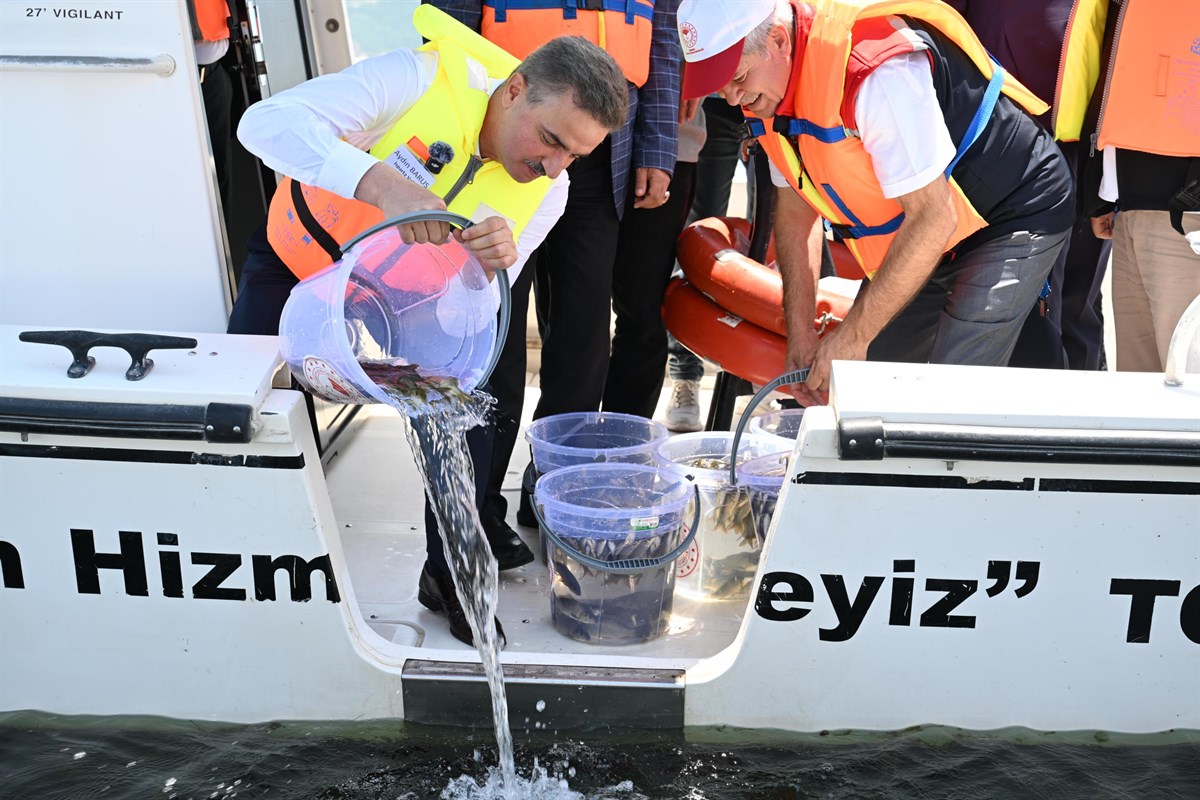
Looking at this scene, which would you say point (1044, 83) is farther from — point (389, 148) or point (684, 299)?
point (389, 148)

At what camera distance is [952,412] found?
2268 millimetres

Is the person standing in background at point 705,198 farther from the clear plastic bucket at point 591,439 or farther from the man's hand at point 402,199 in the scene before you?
the man's hand at point 402,199

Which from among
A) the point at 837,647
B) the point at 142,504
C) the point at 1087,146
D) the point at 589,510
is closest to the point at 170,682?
the point at 142,504

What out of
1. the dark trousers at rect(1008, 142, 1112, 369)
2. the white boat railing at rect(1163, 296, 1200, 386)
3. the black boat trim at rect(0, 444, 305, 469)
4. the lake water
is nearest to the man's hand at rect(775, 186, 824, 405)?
the white boat railing at rect(1163, 296, 1200, 386)

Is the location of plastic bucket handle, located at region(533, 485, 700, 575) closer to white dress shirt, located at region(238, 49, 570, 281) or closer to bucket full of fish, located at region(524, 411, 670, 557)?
bucket full of fish, located at region(524, 411, 670, 557)

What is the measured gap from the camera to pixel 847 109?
8.74 feet

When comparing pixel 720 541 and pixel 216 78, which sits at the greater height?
pixel 216 78

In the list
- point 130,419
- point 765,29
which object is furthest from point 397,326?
point 765,29

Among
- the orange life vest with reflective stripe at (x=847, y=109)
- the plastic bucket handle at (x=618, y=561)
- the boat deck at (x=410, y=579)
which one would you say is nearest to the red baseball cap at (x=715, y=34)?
the orange life vest with reflective stripe at (x=847, y=109)

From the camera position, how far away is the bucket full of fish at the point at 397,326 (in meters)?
2.25

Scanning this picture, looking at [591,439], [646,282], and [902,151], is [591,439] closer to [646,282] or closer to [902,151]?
[646,282]

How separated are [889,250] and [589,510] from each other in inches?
35.9

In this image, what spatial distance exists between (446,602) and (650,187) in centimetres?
126

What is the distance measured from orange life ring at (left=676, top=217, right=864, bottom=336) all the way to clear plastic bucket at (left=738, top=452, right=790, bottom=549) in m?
0.62
